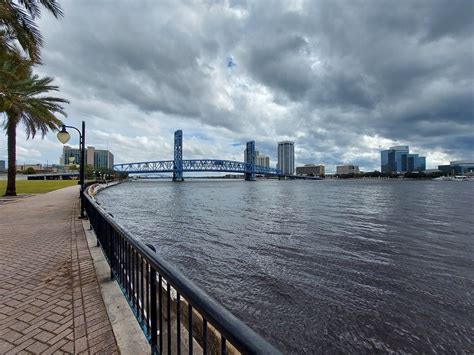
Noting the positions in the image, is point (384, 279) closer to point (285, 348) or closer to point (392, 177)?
point (285, 348)

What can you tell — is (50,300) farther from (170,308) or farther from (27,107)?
(27,107)

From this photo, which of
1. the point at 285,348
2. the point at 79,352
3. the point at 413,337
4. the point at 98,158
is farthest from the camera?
the point at 98,158

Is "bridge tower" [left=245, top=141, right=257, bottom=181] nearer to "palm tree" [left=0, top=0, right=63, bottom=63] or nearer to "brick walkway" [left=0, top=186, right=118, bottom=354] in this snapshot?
"palm tree" [left=0, top=0, right=63, bottom=63]

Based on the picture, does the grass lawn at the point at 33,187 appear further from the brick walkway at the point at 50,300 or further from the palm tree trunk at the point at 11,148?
the brick walkway at the point at 50,300

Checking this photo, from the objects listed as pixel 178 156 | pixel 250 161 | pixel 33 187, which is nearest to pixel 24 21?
pixel 33 187

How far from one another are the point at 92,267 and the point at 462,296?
8292mm

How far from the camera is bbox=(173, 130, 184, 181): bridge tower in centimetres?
11544

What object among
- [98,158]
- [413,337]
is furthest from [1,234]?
[98,158]

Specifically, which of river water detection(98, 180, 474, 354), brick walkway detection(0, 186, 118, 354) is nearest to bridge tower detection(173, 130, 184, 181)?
river water detection(98, 180, 474, 354)

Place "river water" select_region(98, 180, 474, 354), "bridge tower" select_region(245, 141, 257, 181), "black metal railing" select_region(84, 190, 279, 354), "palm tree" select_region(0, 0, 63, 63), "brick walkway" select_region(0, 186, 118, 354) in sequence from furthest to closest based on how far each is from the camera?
1. "bridge tower" select_region(245, 141, 257, 181)
2. "palm tree" select_region(0, 0, 63, 63)
3. "river water" select_region(98, 180, 474, 354)
4. "brick walkway" select_region(0, 186, 118, 354)
5. "black metal railing" select_region(84, 190, 279, 354)

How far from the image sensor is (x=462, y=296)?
6602mm

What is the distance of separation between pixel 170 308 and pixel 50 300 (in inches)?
108

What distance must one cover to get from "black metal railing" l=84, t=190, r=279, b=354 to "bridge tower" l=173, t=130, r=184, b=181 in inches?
4429

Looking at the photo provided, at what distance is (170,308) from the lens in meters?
→ 2.42
